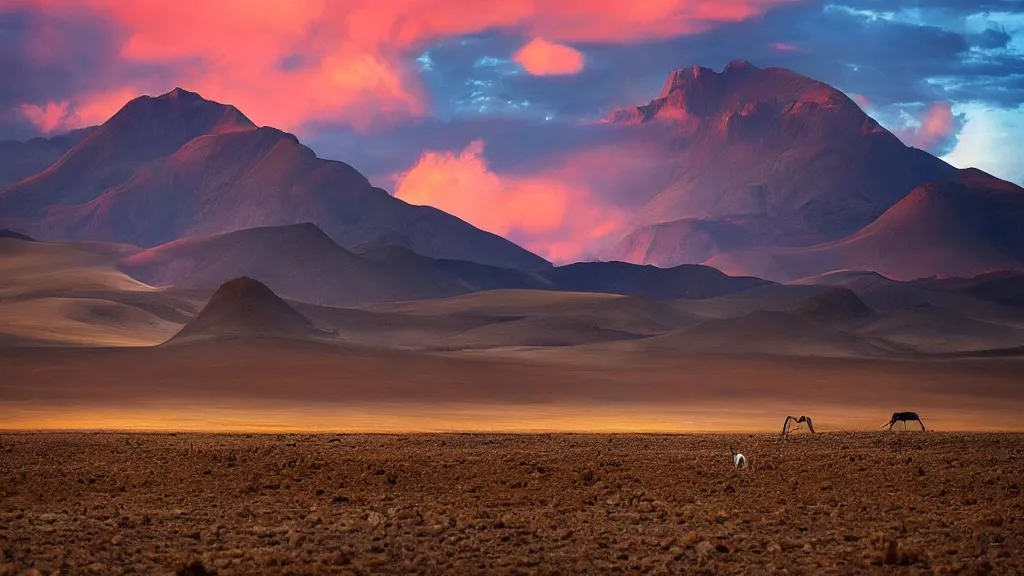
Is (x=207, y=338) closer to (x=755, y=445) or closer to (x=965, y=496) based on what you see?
(x=755, y=445)

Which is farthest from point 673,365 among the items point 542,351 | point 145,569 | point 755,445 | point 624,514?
point 145,569

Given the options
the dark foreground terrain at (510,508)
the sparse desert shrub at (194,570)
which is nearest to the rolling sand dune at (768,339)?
the dark foreground terrain at (510,508)

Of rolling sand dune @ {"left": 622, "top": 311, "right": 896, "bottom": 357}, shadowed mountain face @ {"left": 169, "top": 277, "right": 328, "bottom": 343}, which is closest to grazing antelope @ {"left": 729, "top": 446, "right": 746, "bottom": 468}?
shadowed mountain face @ {"left": 169, "top": 277, "right": 328, "bottom": 343}

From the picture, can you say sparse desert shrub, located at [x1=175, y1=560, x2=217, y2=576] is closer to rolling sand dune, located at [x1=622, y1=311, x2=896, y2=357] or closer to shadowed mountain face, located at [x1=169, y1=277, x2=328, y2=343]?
shadowed mountain face, located at [x1=169, y1=277, x2=328, y2=343]

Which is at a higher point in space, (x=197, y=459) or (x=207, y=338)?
(x=207, y=338)

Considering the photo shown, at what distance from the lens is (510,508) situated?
93.6 ft

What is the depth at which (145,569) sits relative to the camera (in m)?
21.3

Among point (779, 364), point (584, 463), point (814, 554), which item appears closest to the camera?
point (814, 554)

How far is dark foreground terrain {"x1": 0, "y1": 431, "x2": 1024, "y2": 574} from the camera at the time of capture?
22.0m

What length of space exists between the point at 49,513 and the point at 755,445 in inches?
1015

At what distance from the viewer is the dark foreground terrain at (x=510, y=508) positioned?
2205 cm

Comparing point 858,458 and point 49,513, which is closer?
point 49,513

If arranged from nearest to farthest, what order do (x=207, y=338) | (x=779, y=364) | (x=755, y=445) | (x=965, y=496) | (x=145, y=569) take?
1. (x=145, y=569)
2. (x=965, y=496)
3. (x=755, y=445)
4. (x=779, y=364)
5. (x=207, y=338)

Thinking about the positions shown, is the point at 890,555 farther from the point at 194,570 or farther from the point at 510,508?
the point at 194,570
